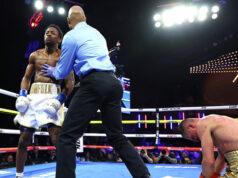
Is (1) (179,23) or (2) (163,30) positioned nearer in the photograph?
(1) (179,23)

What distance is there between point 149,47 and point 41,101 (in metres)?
7.41

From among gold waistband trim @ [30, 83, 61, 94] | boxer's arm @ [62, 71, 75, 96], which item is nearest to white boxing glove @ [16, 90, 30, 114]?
gold waistband trim @ [30, 83, 61, 94]

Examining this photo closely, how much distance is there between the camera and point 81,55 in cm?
151

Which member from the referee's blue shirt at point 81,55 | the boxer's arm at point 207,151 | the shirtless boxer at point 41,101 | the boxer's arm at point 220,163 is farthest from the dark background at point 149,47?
the boxer's arm at point 207,151

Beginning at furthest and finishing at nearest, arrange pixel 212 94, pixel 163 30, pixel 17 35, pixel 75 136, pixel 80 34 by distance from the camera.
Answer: pixel 212 94, pixel 163 30, pixel 17 35, pixel 80 34, pixel 75 136

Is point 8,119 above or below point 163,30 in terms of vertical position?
below

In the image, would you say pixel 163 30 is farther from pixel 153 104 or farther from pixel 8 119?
pixel 8 119

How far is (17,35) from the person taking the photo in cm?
676

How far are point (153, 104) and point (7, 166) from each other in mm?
7252

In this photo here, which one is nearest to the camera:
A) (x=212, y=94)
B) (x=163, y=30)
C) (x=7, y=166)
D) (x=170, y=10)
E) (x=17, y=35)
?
(x=7, y=166)

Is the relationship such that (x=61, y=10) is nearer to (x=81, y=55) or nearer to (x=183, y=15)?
(x=183, y=15)

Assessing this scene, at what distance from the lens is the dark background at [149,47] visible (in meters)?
6.79

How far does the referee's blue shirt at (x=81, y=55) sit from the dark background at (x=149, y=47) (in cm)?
551

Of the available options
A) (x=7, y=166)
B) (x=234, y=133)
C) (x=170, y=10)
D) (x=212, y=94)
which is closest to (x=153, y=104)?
(x=212, y=94)
